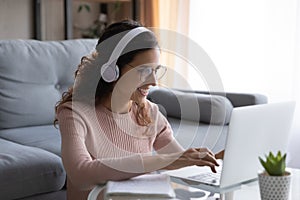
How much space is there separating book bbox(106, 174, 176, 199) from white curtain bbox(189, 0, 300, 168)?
1.87 meters

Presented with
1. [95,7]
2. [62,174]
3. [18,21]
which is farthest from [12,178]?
[95,7]

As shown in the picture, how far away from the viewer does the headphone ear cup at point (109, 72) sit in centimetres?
130

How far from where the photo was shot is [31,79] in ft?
7.61

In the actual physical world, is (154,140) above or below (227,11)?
below

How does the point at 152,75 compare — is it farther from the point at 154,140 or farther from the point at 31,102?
the point at 31,102

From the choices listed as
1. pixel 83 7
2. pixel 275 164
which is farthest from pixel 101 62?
pixel 83 7

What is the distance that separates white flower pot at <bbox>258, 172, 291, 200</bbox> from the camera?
3.51 feet

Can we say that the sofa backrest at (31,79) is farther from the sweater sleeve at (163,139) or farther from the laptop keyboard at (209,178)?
the laptop keyboard at (209,178)

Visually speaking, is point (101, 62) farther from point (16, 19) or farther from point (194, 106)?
point (16, 19)

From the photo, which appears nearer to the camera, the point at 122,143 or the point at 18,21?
the point at 122,143

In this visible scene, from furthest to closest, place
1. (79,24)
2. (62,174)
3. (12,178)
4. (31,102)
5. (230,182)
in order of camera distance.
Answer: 1. (79,24)
2. (31,102)
3. (62,174)
4. (12,178)
5. (230,182)

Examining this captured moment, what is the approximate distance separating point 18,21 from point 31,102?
102cm

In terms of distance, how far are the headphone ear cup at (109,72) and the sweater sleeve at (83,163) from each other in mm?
173

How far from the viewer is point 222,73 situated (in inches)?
127
